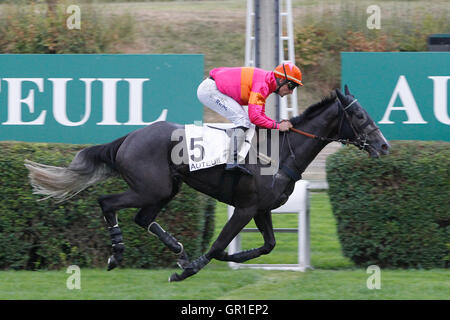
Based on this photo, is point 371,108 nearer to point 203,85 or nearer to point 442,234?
point 442,234

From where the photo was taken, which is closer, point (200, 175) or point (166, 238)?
point (200, 175)

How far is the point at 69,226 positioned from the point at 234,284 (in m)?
1.65

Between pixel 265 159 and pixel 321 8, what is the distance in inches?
405

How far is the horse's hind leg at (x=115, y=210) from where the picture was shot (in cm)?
586

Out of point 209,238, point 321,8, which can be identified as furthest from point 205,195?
point 321,8

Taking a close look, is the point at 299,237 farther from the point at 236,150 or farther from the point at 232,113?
the point at 232,113

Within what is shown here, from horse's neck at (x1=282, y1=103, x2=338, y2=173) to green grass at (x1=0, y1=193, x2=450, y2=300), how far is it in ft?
3.27

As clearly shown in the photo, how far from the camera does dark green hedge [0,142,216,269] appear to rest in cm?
645

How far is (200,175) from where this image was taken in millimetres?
5938

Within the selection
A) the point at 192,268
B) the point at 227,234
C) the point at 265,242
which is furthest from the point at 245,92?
the point at 192,268

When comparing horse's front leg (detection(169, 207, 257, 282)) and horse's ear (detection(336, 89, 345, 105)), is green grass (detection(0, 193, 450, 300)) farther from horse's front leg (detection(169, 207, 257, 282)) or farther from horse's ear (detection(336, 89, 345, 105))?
horse's ear (detection(336, 89, 345, 105))

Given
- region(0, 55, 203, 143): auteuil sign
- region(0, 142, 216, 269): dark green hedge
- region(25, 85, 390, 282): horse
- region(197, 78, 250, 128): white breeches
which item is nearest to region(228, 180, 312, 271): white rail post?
region(0, 142, 216, 269): dark green hedge

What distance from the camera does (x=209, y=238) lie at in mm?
→ 6887

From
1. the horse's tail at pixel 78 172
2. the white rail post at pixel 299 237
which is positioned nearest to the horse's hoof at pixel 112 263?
the horse's tail at pixel 78 172
